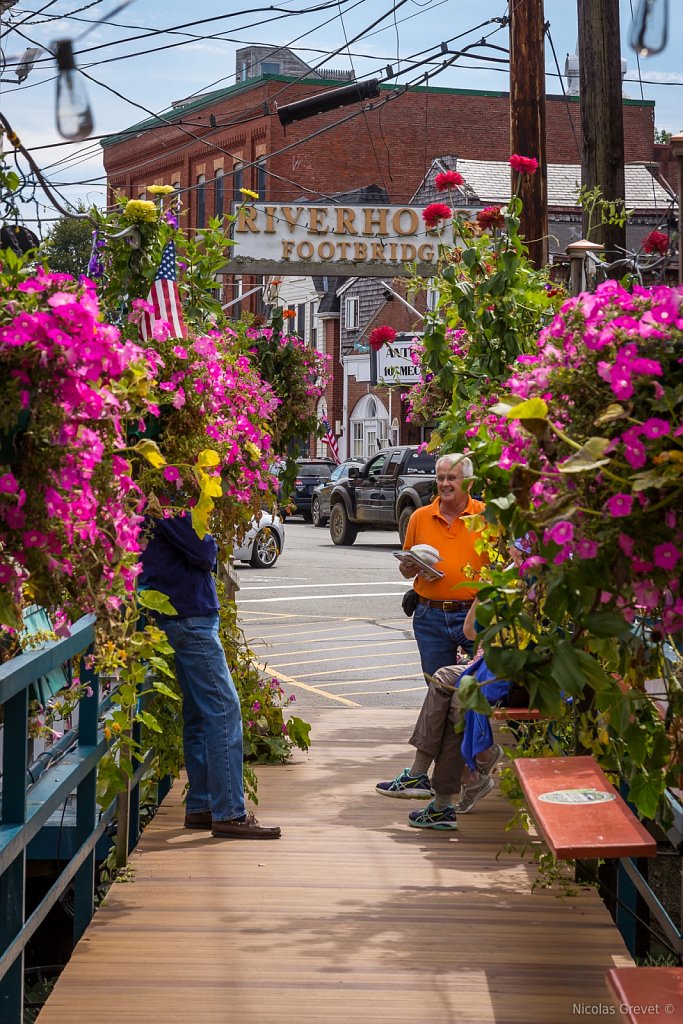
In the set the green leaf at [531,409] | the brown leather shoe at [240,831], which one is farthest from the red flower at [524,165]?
the green leaf at [531,409]

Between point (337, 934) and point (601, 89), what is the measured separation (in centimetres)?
710

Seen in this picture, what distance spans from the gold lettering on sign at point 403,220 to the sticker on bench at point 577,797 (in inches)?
452

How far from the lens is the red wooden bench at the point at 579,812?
3.55 meters

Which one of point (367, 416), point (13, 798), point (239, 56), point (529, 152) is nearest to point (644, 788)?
point (13, 798)

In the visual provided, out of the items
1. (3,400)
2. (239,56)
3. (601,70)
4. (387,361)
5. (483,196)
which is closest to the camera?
(3,400)

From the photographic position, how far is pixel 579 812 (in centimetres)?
396

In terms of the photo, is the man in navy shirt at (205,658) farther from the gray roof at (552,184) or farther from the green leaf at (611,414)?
the gray roof at (552,184)

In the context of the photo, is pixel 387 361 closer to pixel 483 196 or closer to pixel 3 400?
pixel 483 196

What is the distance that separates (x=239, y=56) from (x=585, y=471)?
53.8 m

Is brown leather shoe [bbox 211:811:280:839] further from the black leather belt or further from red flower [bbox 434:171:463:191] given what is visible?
red flower [bbox 434:171:463:191]

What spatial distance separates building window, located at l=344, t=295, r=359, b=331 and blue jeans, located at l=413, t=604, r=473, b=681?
38394mm

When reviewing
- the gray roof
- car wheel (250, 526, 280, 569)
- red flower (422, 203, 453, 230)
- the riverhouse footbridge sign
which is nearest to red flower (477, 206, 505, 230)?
red flower (422, 203, 453, 230)

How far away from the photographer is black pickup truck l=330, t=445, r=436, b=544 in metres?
25.9

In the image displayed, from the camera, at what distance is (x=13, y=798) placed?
3.72 meters
